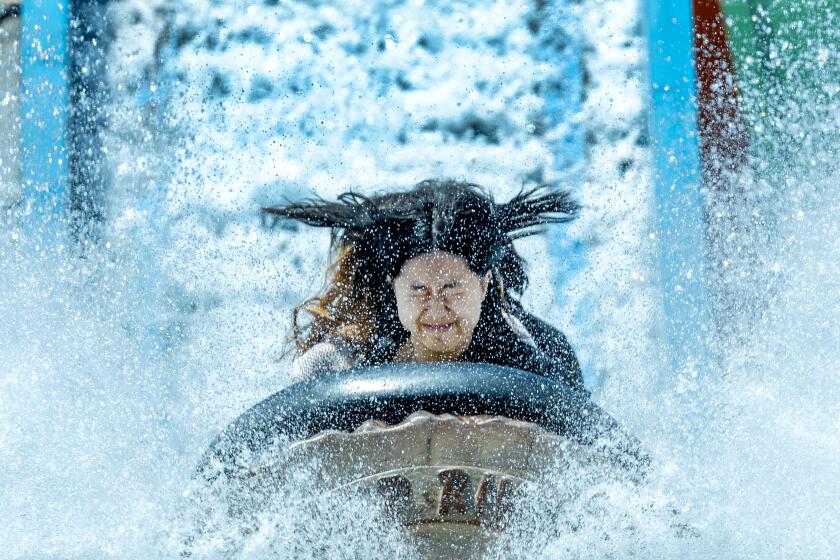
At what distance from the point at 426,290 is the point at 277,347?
865 mm

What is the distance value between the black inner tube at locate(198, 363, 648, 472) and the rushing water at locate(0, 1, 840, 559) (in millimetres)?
77

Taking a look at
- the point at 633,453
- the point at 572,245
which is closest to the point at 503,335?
the point at 633,453

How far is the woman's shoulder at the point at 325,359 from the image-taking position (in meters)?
1.66

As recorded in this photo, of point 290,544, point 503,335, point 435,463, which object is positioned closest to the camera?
point 435,463

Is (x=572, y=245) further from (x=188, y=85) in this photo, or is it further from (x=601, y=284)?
(x=188, y=85)

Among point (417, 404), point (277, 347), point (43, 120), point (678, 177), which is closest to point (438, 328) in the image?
point (417, 404)

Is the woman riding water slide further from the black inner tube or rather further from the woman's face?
the black inner tube

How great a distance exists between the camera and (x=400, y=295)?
177 centimetres

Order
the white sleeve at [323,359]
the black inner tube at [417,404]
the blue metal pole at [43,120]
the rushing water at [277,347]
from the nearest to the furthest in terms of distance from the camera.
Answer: the black inner tube at [417,404], the rushing water at [277,347], the white sleeve at [323,359], the blue metal pole at [43,120]

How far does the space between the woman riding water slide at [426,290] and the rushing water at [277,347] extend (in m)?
0.24

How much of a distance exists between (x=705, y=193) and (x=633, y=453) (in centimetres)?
170

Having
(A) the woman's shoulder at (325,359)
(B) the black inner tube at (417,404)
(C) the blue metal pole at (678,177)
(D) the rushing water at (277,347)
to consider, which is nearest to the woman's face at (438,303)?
(A) the woman's shoulder at (325,359)

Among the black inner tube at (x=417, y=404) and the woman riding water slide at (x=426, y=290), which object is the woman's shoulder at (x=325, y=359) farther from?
the black inner tube at (x=417, y=404)

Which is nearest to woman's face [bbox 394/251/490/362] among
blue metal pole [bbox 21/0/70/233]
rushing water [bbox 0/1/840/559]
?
rushing water [bbox 0/1/840/559]
